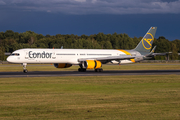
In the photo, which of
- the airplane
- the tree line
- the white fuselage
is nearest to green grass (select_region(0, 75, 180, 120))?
the white fuselage

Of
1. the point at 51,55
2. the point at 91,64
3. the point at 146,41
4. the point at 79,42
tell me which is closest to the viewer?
the point at 91,64

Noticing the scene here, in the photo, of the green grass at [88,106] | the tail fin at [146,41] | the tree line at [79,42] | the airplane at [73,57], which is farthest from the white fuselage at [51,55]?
the tree line at [79,42]

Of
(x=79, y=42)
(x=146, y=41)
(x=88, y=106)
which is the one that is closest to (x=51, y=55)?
(x=146, y=41)

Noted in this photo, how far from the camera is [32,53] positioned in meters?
44.6

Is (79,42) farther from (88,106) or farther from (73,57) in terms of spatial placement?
(88,106)

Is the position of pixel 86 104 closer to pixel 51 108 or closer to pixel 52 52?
pixel 51 108

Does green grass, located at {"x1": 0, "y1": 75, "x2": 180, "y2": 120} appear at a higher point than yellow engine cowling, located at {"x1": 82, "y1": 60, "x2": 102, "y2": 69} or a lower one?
lower

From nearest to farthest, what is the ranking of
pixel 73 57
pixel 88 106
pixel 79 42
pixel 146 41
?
pixel 88 106 < pixel 73 57 < pixel 146 41 < pixel 79 42

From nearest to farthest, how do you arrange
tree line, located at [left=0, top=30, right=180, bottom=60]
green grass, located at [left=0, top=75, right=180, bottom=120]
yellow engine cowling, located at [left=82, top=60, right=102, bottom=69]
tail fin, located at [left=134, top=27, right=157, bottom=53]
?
1. green grass, located at [left=0, top=75, right=180, bottom=120]
2. yellow engine cowling, located at [left=82, top=60, right=102, bottom=69]
3. tail fin, located at [left=134, top=27, right=157, bottom=53]
4. tree line, located at [left=0, top=30, right=180, bottom=60]

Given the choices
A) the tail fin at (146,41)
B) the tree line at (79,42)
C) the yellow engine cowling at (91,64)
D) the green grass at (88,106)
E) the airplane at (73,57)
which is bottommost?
the green grass at (88,106)

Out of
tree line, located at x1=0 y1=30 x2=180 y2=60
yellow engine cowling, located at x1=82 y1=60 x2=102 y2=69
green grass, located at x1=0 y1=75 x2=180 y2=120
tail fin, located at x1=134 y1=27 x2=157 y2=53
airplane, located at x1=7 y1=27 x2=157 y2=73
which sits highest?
tree line, located at x1=0 y1=30 x2=180 y2=60

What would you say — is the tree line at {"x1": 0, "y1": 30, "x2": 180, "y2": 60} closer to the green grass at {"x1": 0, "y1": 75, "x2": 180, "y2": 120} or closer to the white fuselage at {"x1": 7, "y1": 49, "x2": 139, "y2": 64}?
the white fuselage at {"x1": 7, "y1": 49, "x2": 139, "y2": 64}

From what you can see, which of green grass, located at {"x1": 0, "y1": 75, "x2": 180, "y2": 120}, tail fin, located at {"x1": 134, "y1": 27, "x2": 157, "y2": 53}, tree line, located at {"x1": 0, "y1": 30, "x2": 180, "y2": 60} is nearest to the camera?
green grass, located at {"x1": 0, "y1": 75, "x2": 180, "y2": 120}

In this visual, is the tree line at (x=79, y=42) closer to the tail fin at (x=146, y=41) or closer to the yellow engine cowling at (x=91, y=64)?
the tail fin at (x=146, y=41)
